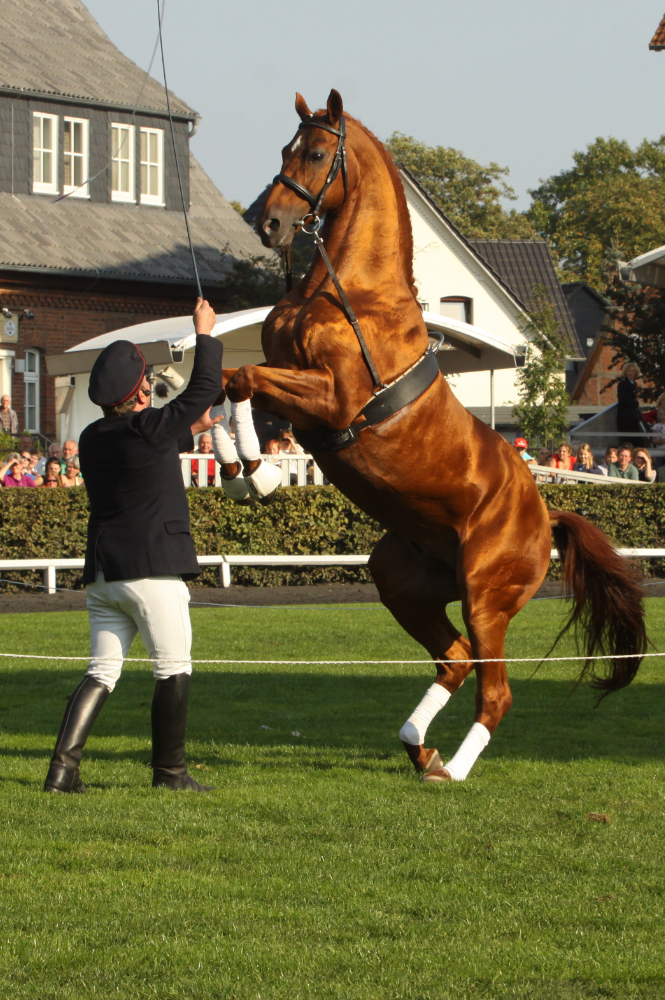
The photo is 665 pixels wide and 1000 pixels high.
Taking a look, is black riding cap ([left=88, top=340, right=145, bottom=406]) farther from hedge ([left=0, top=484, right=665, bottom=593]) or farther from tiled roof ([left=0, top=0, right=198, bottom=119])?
tiled roof ([left=0, top=0, right=198, bottom=119])

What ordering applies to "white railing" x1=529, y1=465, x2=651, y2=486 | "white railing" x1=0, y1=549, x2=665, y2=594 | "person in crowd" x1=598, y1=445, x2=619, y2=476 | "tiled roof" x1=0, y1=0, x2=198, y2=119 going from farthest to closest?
"tiled roof" x1=0, y1=0, x2=198, y2=119
"person in crowd" x1=598, y1=445, x2=619, y2=476
"white railing" x1=529, y1=465, x2=651, y2=486
"white railing" x1=0, y1=549, x2=665, y2=594

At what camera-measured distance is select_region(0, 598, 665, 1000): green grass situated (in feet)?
11.0

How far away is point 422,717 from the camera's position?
19.6ft

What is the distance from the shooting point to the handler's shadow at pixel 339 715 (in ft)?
21.7

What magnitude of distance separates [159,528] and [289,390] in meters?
0.86

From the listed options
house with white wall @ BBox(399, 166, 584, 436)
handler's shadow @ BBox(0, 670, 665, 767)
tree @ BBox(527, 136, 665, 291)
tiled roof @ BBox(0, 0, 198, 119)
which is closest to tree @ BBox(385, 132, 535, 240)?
tree @ BBox(527, 136, 665, 291)

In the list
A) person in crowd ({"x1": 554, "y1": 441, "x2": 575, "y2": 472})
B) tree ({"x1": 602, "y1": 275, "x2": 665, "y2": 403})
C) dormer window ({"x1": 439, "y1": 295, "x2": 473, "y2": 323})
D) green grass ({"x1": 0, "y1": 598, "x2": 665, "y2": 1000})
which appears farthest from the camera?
dormer window ({"x1": 439, "y1": 295, "x2": 473, "y2": 323})

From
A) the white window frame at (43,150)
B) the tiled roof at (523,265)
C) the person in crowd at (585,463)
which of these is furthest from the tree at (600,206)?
the person in crowd at (585,463)

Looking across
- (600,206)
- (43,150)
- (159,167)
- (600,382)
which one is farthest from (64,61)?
(600,206)

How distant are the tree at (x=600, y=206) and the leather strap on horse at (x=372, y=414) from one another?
5003cm

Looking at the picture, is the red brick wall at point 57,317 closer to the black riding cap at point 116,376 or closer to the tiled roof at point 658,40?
the tiled roof at point 658,40

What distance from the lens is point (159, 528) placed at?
5371 millimetres

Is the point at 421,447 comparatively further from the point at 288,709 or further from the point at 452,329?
the point at 452,329

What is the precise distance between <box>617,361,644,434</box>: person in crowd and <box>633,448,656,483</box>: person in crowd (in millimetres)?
2219
